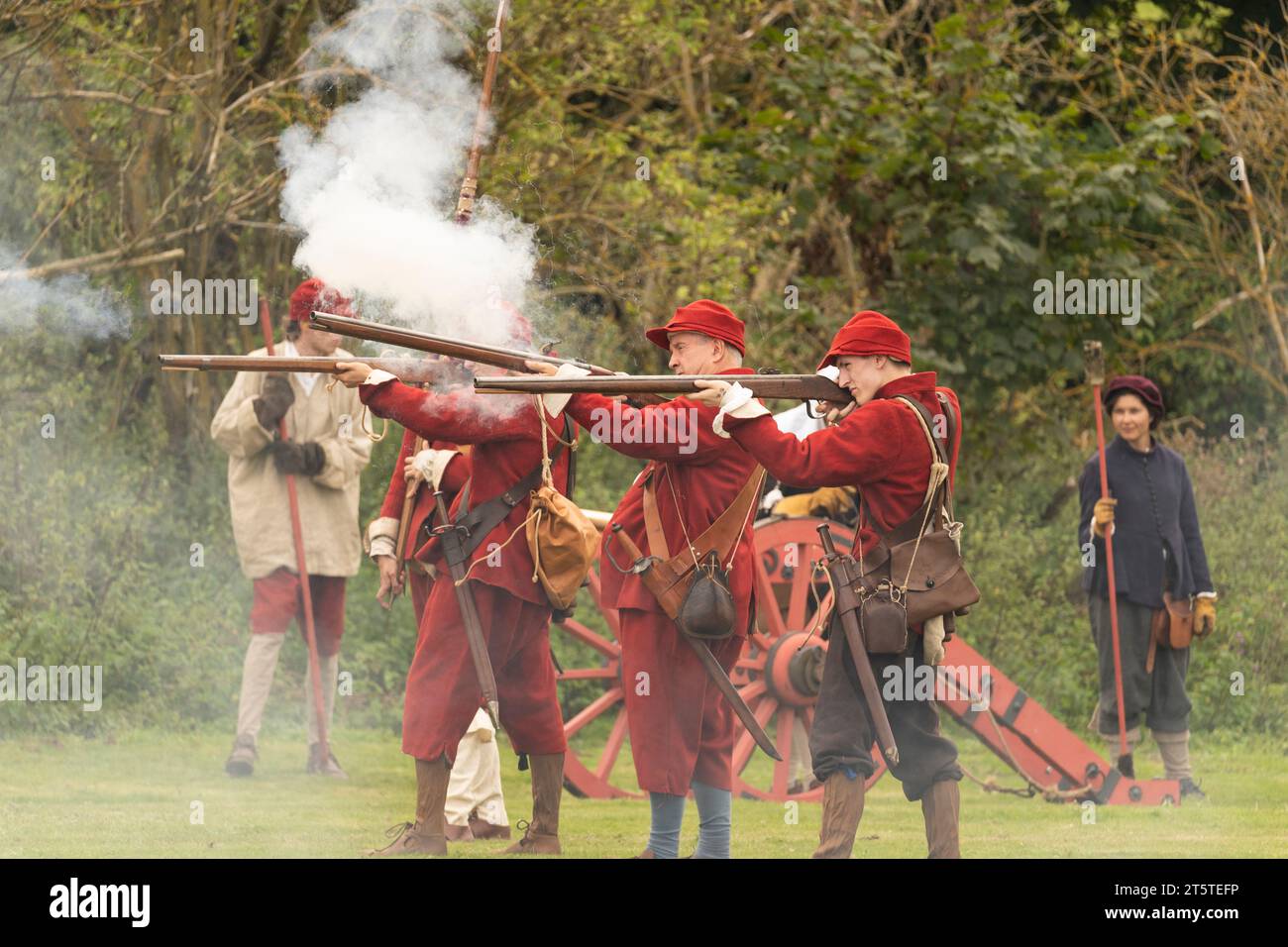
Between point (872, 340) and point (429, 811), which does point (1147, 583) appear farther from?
point (429, 811)

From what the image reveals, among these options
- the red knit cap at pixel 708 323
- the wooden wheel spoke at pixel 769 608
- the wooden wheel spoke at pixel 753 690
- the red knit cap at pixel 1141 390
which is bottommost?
the wooden wheel spoke at pixel 753 690

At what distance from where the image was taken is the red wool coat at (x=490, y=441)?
21.7ft

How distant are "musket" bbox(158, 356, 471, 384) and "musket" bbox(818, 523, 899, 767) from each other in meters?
1.53

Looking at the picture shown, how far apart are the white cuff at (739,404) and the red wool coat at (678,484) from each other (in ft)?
1.06

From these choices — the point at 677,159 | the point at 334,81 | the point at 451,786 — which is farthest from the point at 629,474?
the point at 451,786

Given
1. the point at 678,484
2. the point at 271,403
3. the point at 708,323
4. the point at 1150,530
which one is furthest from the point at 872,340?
the point at 271,403

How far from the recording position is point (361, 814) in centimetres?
802

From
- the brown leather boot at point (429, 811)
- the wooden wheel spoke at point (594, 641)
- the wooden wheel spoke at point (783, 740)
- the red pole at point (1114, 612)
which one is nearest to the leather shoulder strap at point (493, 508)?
the brown leather boot at point (429, 811)

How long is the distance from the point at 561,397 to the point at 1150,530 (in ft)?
11.8

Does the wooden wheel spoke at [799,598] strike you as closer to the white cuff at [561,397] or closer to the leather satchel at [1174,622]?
the leather satchel at [1174,622]

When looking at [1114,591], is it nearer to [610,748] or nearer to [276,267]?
[610,748]

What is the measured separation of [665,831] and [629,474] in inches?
228

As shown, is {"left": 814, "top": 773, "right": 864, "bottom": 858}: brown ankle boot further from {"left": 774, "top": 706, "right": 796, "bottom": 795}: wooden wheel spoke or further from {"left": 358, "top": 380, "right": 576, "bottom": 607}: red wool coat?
{"left": 774, "top": 706, "right": 796, "bottom": 795}: wooden wheel spoke

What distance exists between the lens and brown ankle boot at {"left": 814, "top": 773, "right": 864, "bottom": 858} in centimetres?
622
